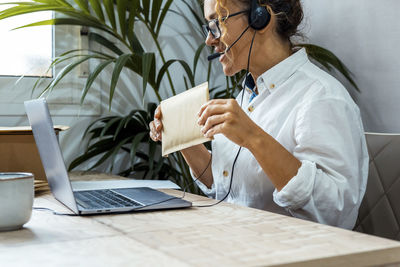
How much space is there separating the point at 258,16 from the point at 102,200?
24.8 inches

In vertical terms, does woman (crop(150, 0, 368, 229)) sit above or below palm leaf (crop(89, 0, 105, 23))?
below

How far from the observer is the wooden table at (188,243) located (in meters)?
0.58

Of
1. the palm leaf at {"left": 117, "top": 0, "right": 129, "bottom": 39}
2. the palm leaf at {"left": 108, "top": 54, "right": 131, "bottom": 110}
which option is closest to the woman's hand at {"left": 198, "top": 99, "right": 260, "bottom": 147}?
the palm leaf at {"left": 108, "top": 54, "right": 131, "bottom": 110}

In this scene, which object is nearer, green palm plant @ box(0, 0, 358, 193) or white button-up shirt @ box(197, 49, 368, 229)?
white button-up shirt @ box(197, 49, 368, 229)

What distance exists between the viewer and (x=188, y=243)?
654 millimetres

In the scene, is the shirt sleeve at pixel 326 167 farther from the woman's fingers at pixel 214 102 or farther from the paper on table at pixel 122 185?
the paper on table at pixel 122 185

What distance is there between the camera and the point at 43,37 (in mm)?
2166

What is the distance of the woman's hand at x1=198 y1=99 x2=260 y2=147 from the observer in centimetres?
102

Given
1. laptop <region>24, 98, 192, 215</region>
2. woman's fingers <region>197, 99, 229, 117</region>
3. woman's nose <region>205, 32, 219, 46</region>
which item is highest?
woman's nose <region>205, 32, 219, 46</region>

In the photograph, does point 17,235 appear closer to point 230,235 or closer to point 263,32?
point 230,235

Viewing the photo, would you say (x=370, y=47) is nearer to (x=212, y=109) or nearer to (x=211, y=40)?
(x=211, y=40)

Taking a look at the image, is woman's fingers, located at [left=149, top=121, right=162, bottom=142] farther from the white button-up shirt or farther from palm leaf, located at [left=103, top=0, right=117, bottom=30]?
palm leaf, located at [left=103, top=0, right=117, bottom=30]

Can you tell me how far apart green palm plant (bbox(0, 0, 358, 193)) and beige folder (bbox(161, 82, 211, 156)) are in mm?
577

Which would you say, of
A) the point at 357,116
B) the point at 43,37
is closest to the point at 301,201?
the point at 357,116
